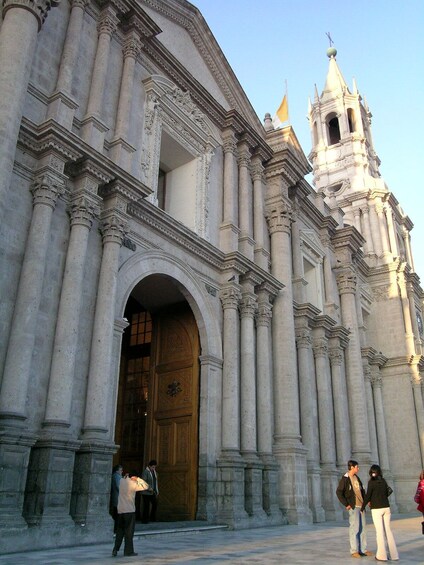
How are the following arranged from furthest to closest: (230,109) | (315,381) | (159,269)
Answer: (315,381)
(230,109)
(159,269)

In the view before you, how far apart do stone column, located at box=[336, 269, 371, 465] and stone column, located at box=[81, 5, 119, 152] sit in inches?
536

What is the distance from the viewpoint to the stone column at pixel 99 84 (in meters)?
11.4

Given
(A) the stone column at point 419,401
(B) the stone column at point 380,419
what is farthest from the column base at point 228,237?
(A) the stone column at point 419,401

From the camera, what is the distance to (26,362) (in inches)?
336

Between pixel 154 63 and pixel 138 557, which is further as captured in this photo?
pixel 154 63

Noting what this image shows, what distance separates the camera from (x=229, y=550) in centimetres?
802

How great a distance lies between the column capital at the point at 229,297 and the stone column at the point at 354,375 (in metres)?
8.44

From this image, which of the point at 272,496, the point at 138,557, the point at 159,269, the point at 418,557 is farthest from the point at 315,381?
the point at 138,557

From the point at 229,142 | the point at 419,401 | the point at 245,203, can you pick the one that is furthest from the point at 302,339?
the point at 419,401

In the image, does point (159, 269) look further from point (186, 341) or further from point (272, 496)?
point (272, 496)

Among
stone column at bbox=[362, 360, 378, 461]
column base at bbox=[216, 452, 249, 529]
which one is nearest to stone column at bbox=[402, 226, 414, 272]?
stone column at bbox=[362, 360, 378, 461]

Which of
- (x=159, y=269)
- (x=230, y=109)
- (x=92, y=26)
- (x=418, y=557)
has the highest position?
(x=230, y=109)

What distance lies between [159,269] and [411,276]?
19009 millimetres

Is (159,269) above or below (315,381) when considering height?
above
